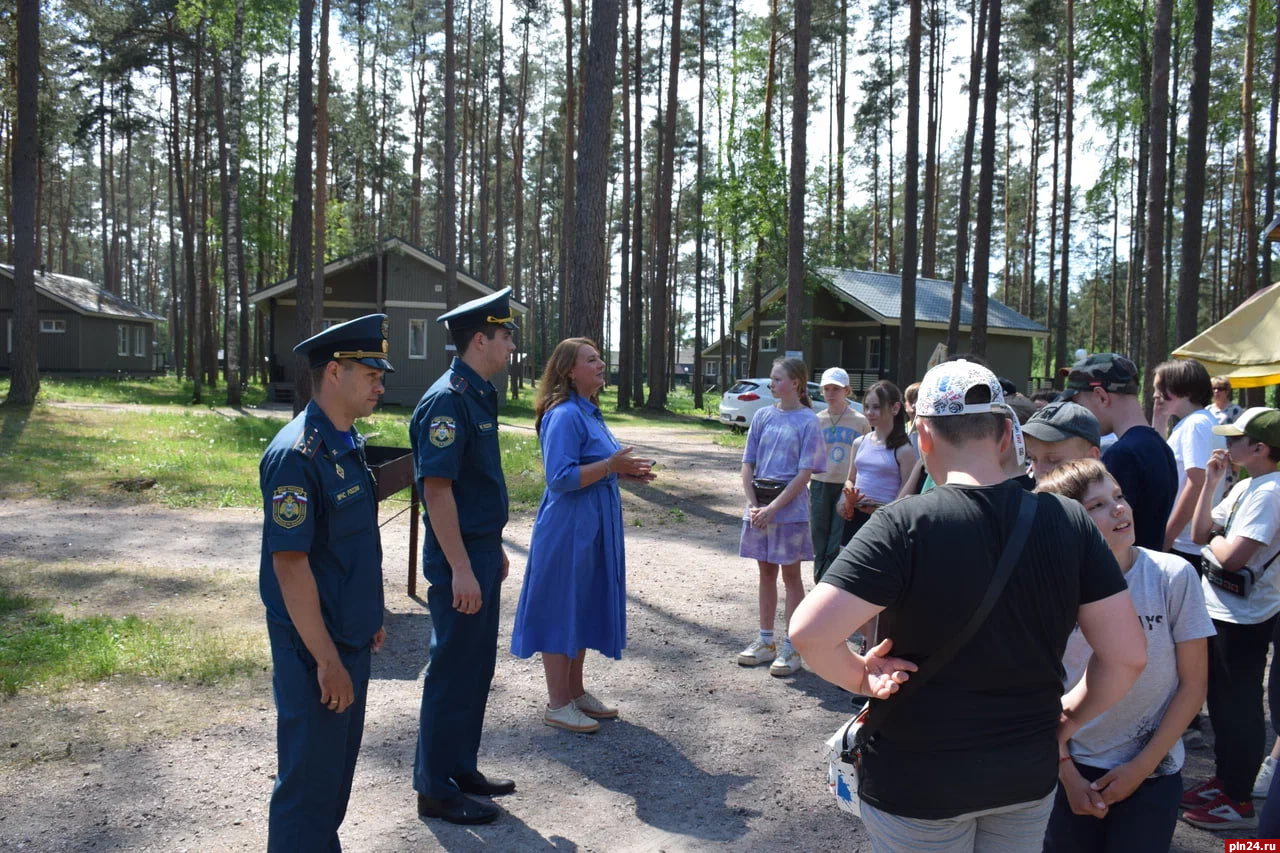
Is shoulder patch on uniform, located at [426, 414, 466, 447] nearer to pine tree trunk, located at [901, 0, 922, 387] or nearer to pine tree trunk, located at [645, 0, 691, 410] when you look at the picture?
pine tree trunk, located at [901, 0, 922, 387]

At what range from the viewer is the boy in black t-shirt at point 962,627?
6.26ft

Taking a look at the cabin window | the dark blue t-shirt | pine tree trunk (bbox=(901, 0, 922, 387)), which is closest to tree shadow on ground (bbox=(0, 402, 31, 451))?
the cabin window

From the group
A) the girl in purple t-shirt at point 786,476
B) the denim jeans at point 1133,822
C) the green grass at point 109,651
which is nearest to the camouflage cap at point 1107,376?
the girl in purple t-shirt at point 786,476

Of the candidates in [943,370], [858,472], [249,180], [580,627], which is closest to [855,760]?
[943,370]

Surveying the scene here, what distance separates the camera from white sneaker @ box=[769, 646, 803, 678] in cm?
579

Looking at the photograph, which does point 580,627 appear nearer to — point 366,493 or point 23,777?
point 366,493

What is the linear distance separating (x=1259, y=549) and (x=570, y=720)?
3.35 meters

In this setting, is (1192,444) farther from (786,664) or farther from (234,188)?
(234,188)

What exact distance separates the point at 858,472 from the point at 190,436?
15514 mm

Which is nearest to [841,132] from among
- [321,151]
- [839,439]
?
[321,151]

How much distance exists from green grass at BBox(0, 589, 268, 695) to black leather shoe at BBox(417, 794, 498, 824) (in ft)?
7.29

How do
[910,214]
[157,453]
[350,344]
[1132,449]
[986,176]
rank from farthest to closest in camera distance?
[910,214] → [986,176] → [157,453] → [1132,449] → [350,344]

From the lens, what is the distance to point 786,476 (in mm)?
5762

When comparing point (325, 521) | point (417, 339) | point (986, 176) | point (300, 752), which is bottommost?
point (300, 752)
